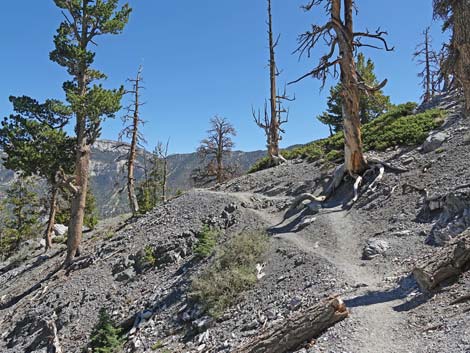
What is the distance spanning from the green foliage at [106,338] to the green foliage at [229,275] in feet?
8.28

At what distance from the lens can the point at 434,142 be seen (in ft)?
49.4

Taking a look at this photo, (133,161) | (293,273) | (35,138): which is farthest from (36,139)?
(293,273)

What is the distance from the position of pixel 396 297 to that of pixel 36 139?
17.2 metres

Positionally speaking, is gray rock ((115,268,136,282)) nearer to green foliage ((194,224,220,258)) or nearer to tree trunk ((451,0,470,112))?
green foliage ((194,224,220,258))

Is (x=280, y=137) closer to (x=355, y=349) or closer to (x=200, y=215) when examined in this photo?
(x=200, y=215)

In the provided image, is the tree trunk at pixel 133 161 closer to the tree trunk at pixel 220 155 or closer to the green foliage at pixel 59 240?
the green foliage at pixel 59 240

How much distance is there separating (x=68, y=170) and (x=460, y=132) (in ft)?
60.2

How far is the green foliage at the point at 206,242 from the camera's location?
42.7ft

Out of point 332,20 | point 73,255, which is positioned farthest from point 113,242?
point 332,20

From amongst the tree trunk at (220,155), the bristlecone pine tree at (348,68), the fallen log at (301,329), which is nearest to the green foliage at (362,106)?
the tree trunk at (220,155)

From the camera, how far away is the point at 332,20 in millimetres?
14953

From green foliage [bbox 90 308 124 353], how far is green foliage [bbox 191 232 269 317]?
252cm

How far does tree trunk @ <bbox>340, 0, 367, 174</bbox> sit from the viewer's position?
14641mm

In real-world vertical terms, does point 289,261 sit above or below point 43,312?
above
